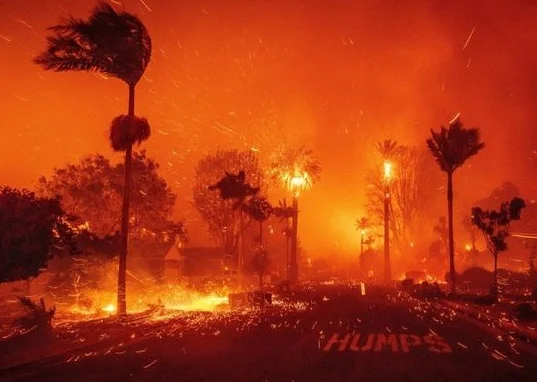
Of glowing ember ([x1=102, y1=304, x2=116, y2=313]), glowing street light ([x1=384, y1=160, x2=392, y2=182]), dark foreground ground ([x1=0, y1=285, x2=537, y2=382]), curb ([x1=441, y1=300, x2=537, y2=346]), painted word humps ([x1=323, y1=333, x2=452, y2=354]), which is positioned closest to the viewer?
dark foreground ground ([x1=0, y1=285, x2=537, y2=382])

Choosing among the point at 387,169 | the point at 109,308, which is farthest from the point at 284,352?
the point at 387,169

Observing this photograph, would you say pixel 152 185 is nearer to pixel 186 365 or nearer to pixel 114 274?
pixel 114 274

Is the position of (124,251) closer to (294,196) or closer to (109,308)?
(109,308)

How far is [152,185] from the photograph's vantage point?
4994 cm

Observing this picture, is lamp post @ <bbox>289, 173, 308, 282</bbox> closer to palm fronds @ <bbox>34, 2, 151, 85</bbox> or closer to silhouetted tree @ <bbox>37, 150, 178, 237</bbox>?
silhouetted tree @ <bbox>37, 150, 178, 237</bbox>

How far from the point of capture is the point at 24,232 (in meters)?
16.1

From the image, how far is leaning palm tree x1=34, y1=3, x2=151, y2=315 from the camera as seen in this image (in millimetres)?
22188

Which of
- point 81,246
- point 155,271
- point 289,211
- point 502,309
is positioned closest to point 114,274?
point 81,246

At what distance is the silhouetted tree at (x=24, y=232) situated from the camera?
52.0 ft

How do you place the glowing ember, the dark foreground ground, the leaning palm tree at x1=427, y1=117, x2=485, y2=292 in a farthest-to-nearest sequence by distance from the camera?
1. the leaning palm tree at x1=427, y1=117, x2=485, y2=292
2. the glowing ember
3. the dark foreground ground

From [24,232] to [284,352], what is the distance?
8.08 metres

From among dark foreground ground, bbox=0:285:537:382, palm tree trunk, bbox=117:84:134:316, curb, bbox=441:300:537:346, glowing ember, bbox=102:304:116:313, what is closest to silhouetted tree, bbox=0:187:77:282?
dark foreground ground, bbox=0:285:537:382

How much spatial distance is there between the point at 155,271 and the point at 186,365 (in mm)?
31703

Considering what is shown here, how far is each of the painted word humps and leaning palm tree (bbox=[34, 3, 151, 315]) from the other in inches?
396
